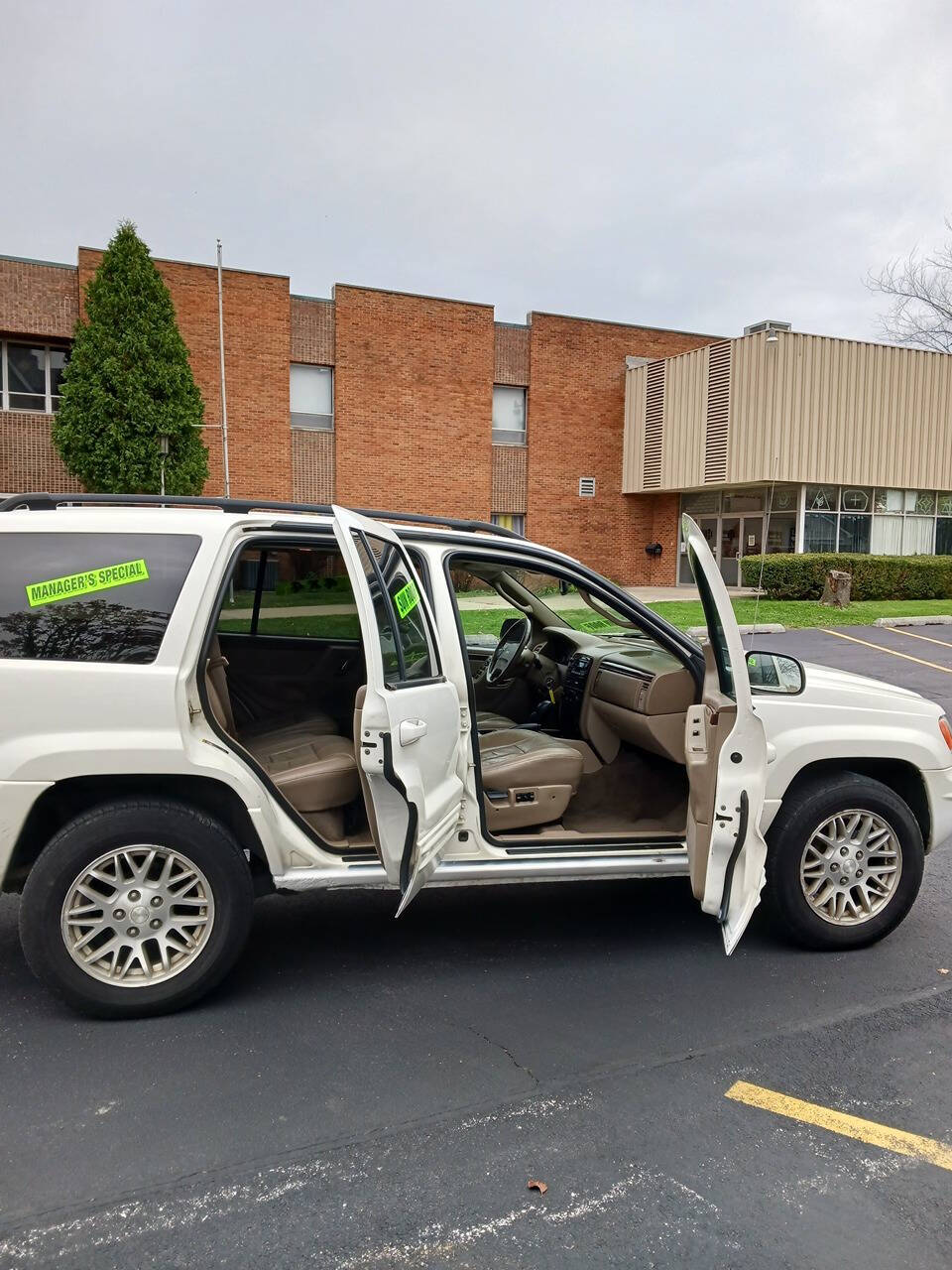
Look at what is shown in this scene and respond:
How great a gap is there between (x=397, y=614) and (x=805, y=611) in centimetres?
1752

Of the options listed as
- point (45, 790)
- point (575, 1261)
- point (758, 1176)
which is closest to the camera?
point (575, 1261)

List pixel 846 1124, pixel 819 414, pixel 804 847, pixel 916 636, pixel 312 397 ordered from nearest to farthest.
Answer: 1. pixel 846 1124
2. pixel 804 847
3. pixel 916 636
4. pixel 819 414
5. pixel 312 397

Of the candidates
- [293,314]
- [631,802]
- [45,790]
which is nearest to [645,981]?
[631,802]

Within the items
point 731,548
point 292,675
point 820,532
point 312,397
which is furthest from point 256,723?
point 731,548

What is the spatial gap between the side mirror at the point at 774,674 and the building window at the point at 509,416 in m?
23.9

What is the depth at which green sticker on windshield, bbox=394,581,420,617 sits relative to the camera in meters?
3.73

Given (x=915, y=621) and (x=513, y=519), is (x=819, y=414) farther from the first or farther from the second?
(x=513, y=519)

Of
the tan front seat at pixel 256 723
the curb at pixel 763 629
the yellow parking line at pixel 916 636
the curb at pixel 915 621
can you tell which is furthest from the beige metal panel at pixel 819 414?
the tan front seat at pixel 256 723

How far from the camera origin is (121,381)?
20.9 meters

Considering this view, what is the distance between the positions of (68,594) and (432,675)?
1.42 metres

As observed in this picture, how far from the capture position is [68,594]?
360cm

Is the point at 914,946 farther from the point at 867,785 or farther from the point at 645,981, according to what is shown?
the point at 645,981

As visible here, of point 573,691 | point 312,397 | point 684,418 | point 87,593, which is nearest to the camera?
point 87,593

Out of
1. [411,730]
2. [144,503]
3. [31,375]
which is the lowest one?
[411,730]
